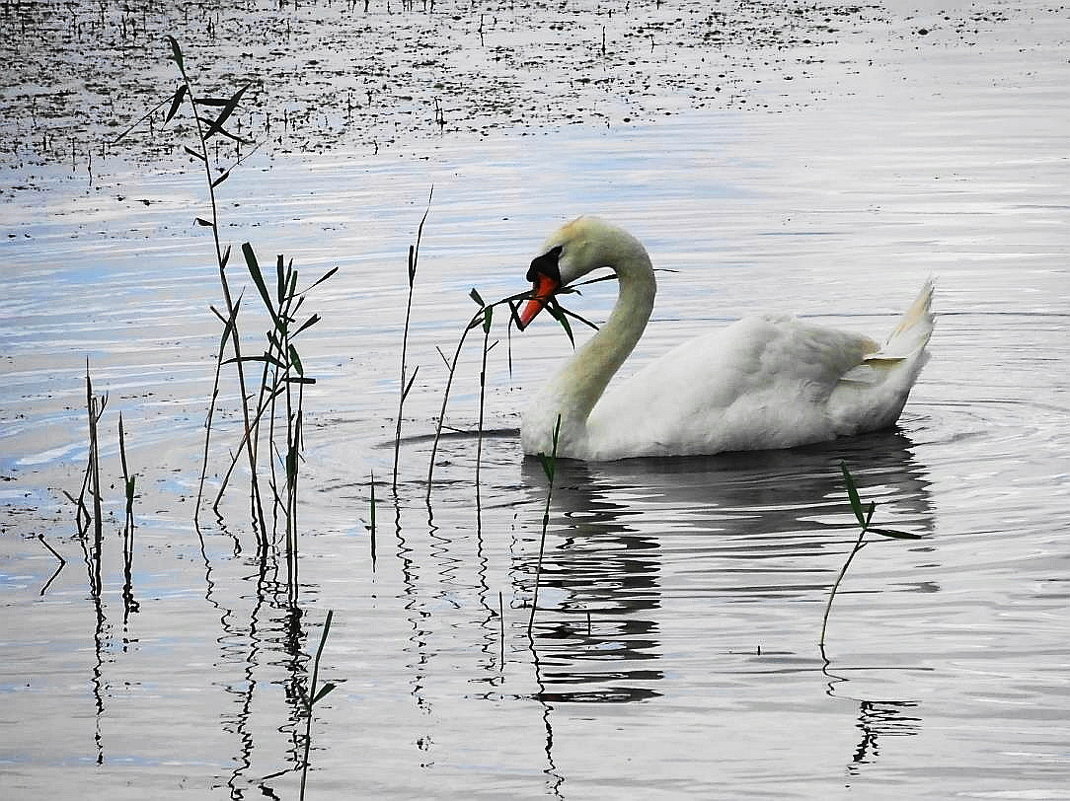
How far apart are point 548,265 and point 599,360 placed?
494 mm

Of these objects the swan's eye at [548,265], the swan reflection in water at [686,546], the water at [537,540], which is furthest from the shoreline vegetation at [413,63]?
the swan reflection in water at [686,546]

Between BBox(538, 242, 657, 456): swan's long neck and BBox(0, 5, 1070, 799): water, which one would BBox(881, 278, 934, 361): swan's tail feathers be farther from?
BBox(538, 242, 657, 456): swan's long neck

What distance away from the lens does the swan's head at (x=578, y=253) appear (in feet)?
29.1

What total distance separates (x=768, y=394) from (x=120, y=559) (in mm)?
3067

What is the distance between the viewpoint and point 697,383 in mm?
8547

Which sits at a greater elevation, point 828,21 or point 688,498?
point 828,21

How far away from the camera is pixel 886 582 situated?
6395mm

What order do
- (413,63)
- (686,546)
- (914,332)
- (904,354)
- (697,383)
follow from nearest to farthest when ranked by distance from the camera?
(686,546) < (697,383) < (904,354) < (914,332) < (413,63)

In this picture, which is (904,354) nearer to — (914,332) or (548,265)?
(914,332)

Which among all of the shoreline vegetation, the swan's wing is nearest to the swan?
the swan's wing

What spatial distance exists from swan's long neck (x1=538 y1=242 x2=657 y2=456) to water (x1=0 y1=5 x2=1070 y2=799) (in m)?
0.25

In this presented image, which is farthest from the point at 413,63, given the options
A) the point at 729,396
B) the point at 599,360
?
the point at 729,396

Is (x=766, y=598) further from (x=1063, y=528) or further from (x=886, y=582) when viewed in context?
(x=1063, y=528)

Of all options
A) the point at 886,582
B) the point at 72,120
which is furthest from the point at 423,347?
the point at 72,120
